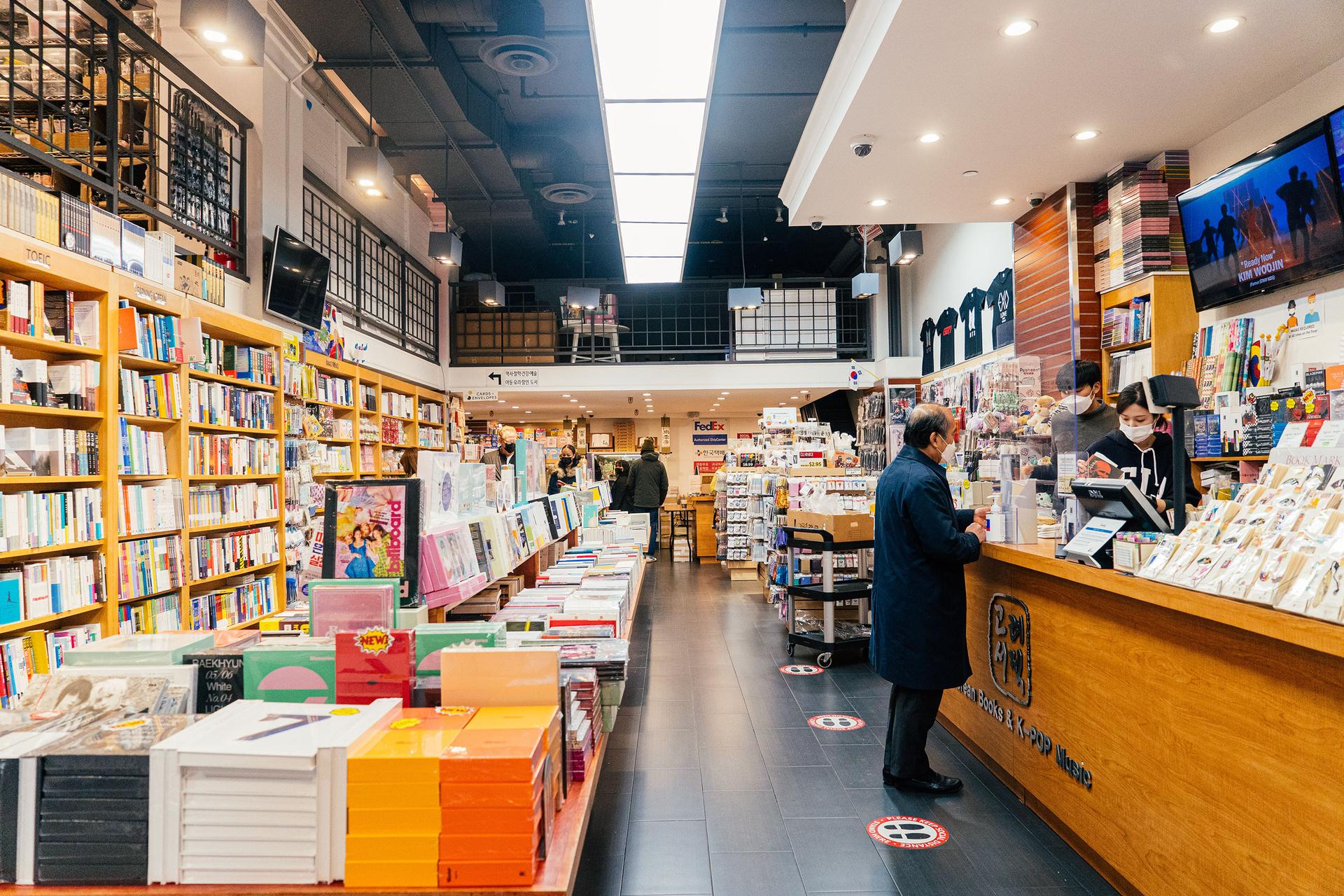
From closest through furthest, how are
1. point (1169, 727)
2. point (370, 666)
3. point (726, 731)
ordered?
point (370, 666), point (1169, 727), point (726, 731)

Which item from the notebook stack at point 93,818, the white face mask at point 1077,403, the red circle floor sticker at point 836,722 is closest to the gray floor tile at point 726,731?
the red circle floor sticker at point 836,722

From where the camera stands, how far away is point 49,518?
356 centimetres

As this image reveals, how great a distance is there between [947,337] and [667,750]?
788cm

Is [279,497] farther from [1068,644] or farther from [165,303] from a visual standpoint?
[1068,644]

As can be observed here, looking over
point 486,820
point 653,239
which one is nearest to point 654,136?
point 653,239

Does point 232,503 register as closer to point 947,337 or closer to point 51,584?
point 51,584

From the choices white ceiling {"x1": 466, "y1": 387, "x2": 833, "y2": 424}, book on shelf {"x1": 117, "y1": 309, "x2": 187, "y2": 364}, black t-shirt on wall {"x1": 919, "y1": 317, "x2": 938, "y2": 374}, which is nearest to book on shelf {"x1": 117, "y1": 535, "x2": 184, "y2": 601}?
book on shelf {"x1": 117, "y1": 309, "x2": 187, "y2": 364}

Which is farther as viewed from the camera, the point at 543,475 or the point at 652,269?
the point at 652,269

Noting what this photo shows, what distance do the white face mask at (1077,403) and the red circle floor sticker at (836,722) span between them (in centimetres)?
234

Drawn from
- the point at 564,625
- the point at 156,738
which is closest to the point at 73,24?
the point at 564,625

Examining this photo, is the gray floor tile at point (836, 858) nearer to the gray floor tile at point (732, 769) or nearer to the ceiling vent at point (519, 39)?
the gray floor tile at point (732, 769)

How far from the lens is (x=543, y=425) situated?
19938 mm

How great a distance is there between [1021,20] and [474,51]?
18.8 ft

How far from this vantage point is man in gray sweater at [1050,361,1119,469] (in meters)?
4.70
